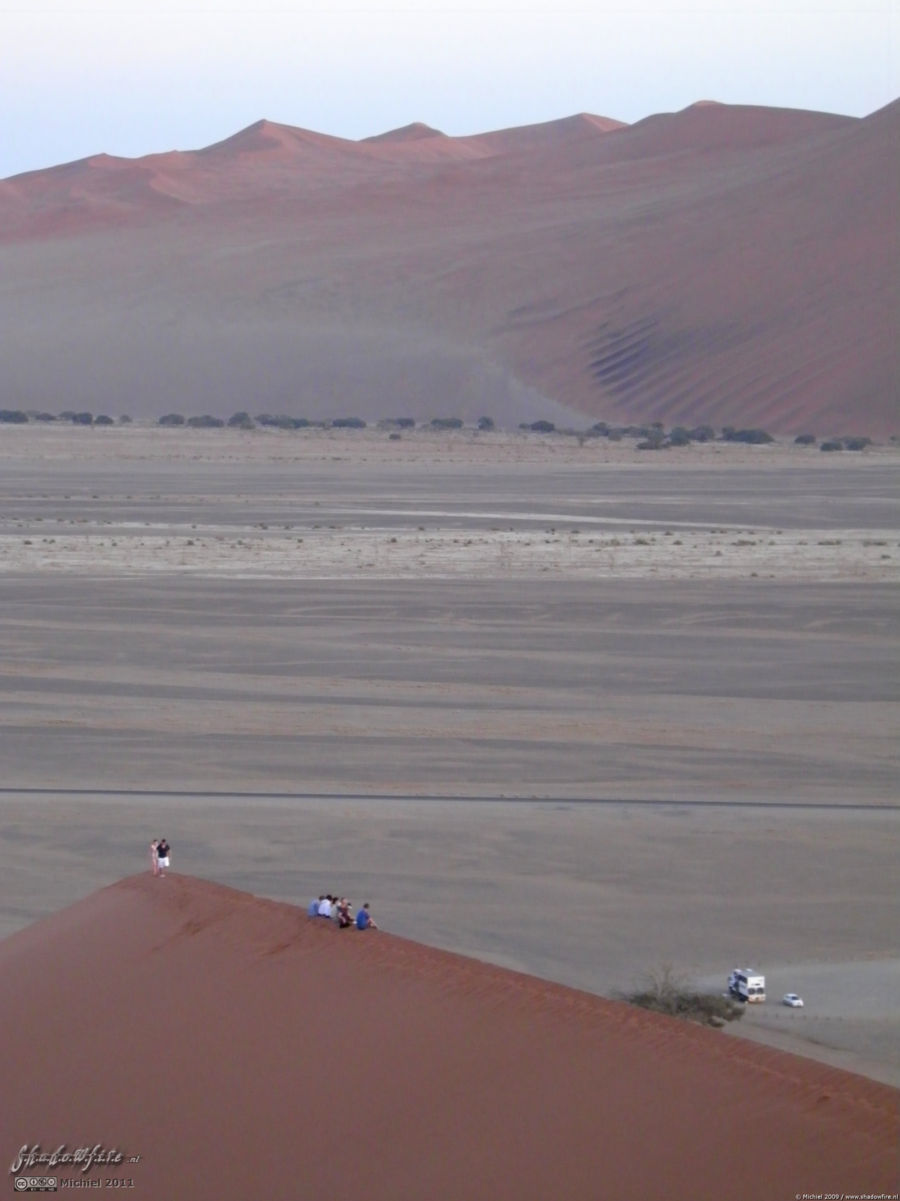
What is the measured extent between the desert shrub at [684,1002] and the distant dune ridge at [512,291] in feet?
187

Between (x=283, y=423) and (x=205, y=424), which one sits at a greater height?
(x=283, y=423)

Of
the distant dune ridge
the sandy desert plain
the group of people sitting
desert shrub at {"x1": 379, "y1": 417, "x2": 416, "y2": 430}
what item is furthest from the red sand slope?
desert shrub at {"x1": 379, "y1": 417, "x2": 416, "y2": 430}

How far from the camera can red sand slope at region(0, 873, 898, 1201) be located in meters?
5.61

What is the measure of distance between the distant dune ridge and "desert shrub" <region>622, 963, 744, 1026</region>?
57.1 metres

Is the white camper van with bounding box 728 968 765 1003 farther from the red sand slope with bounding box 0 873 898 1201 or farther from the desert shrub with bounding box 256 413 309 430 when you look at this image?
the desert shrub with bounding box 256 413 309 430

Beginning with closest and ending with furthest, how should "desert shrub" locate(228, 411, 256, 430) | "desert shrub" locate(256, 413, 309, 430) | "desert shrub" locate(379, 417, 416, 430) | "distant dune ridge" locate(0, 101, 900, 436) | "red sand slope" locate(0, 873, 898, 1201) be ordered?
1. "red sand slope" locate(0, 873, 898, 1201)
2. "desert shrub" locate(228, 411, 256, 430)
3. "desert shrub" locate(256, 413, 309, 430)
4. "desert shrub" locate(379, 417, 416, 430)
5. "distant dune ridge" locate(0, 101, 900, 436)

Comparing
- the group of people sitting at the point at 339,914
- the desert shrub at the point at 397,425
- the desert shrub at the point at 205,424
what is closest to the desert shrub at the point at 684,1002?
the group of people sitting at the point at 339,914

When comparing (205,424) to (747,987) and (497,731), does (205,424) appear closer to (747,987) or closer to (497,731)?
(497,731)

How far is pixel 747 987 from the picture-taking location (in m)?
8.73

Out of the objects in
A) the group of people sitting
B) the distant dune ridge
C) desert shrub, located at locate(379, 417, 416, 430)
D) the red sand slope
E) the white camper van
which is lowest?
the white camper van

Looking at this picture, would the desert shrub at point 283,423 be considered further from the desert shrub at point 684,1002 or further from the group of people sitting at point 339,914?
the group of people sitting at point 339,914

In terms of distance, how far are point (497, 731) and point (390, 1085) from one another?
30.5 feet

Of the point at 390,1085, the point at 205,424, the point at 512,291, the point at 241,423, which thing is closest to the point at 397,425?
the point at 241,423

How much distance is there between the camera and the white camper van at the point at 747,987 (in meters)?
8.70
